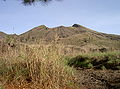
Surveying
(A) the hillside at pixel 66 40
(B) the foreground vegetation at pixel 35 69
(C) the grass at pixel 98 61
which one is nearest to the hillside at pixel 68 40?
(A) the hillside at pixel 66 40

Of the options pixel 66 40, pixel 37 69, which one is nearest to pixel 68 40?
pixel 66 40

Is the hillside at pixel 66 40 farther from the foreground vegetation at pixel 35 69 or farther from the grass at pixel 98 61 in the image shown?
the grass at pixel 98 61

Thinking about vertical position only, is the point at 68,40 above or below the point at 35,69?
above

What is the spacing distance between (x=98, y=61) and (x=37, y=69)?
5.23 meters

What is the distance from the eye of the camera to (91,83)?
16.7ft

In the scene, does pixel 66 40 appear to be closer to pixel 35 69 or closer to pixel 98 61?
pixel 98 61

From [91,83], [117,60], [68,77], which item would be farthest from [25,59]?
[117,60]

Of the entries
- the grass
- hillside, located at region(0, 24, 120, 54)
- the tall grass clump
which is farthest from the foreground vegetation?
the grass

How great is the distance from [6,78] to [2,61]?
59 centimetres

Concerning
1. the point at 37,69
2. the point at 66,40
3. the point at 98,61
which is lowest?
the point at 98,61

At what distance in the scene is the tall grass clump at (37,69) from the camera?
4285 mm

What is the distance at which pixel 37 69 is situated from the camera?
438 centimetres

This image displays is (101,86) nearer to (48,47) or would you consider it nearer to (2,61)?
(48,47)

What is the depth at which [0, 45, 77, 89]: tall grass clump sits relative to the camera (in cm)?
429
